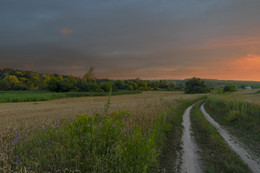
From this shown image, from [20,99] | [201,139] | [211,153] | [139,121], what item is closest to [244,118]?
[201,139]

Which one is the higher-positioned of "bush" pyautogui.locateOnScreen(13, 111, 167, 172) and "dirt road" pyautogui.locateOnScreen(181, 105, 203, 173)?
"bush" pyautogui.locateOnScreen(13, 111, 167, 172)

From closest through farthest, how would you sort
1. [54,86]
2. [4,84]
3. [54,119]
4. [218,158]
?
[218,158], [54,119], [54,86], [4,84]

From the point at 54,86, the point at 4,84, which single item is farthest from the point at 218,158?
the point at 4,84

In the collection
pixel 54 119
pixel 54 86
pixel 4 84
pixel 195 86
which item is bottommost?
pixel 54 86

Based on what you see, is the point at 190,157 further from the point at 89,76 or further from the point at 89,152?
the point at 89,76

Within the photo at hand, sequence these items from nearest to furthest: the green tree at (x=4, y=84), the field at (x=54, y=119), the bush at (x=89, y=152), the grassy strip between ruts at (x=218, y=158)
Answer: the bush at (x=89, y=152) → the field at (x=54, y=119) → the grassy strip between ruts at (x=218, y=158) → the green tree at (x=4, y=84)

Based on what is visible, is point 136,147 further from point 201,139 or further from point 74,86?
point 74,86

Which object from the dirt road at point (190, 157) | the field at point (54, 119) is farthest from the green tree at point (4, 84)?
the dirt road at point (190, 157)

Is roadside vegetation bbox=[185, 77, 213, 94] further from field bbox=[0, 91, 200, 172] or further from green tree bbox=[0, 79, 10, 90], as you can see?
green tree bbox=[0, 79, 10, 90]

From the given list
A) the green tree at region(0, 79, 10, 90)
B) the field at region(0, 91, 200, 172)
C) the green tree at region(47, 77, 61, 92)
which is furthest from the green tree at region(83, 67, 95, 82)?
the field at region(0, 91, 200, 172)

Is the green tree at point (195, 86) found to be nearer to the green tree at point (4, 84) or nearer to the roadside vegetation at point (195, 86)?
the roadside vegetation at point (195, 86)

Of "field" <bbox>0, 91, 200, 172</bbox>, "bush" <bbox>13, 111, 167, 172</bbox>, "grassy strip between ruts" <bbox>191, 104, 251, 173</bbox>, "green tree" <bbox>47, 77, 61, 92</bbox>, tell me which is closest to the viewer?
"bush" <bbox>13, 111, 167, 172</bbox>

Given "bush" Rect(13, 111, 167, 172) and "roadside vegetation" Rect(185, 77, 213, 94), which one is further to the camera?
"roadside vegetation" Rect(185, 77, 213, 94)

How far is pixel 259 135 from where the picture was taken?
8.31 m
